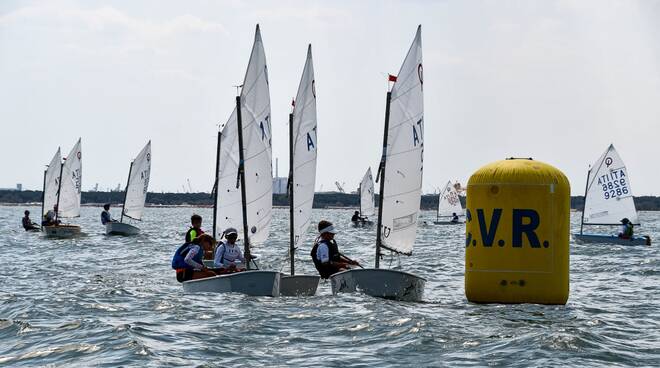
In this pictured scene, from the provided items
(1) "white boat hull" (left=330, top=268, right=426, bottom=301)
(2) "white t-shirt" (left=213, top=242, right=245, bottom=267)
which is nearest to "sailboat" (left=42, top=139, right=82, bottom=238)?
(2) "white t-shirt" (left=213, top=242, right=245, bottom=267)

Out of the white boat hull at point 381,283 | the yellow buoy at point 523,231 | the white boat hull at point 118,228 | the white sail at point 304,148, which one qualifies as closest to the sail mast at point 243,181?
the white sail at point 304,148

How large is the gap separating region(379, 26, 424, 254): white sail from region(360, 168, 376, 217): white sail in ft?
193

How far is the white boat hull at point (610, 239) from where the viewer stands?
1753 inches

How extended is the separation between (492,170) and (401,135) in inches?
148

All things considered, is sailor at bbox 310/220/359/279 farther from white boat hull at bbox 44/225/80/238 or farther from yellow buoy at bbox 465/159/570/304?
white boat hull at bbox 44/225/80/238

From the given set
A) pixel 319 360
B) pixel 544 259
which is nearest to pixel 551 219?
pixel 544 259

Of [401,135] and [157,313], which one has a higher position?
[401,135]

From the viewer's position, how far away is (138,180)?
5088 centimetres

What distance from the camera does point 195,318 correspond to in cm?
1602

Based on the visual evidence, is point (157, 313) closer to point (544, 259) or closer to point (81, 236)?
point (544, 259)

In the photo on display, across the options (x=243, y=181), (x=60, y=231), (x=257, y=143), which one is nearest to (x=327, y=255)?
(x=243, y=181)

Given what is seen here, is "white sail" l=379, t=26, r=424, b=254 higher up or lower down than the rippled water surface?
higher up

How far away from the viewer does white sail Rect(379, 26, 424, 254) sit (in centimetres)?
2048

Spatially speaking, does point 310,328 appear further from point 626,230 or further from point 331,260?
point 626,230
